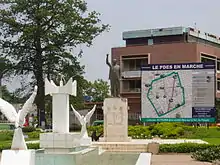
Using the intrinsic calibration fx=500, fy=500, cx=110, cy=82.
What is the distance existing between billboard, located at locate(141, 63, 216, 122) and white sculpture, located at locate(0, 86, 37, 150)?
22.6 metres

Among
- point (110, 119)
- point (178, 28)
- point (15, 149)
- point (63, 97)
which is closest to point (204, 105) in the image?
point (110, 119)

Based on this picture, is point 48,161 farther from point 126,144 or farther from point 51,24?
point 51,24

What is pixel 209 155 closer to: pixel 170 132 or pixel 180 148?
pixel 180 148

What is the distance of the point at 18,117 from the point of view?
1305 cm

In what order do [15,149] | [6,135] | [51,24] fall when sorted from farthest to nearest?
[51,24], [6,135], [15,149]

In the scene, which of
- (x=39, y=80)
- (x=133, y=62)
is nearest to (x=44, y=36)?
(x=39, y=80)

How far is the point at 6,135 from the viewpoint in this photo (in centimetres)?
3297

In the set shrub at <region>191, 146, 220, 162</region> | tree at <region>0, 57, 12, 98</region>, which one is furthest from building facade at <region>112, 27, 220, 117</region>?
shrub at <region>191, 146, 220, 162</region>

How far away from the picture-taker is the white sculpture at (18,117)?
12.8m

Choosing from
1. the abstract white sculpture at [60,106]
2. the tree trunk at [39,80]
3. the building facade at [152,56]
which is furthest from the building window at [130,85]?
the abstract white sculpture at [60,106]

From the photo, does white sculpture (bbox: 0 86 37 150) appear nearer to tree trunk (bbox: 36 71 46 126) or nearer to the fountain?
the fountain

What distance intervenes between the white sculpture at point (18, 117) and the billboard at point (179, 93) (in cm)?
2261

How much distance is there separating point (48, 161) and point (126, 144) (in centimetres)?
966

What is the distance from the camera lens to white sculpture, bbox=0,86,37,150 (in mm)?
12820
